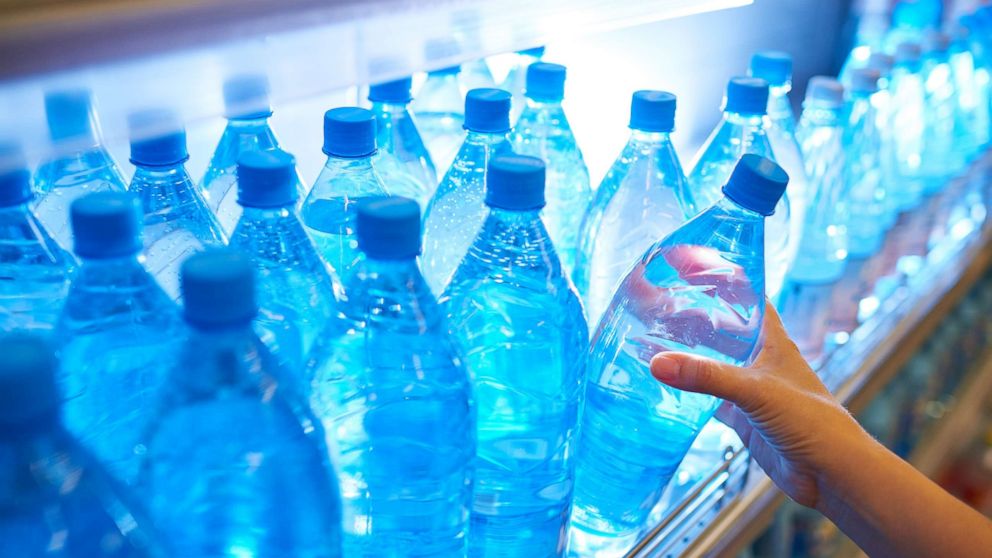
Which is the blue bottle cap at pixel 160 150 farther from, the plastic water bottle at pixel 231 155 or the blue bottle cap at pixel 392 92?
the blue bottle cap at pixel 392 92

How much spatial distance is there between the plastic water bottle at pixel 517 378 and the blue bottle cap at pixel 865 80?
3.33 feet

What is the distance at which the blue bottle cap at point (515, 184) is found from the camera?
27.5 inches

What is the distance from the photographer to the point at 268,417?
532 millimetres

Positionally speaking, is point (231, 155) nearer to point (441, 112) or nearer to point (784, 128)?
point (441, 112)

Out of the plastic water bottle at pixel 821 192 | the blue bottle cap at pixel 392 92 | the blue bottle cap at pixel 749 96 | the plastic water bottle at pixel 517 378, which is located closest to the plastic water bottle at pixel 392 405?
the plastic water bottle at pixel 517 378

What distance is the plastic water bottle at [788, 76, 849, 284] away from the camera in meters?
1.53

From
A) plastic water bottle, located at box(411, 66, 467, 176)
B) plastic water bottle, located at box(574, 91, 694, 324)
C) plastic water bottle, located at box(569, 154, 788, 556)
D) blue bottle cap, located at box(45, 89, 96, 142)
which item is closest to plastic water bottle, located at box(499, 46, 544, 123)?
plastic water bottle, located at box(411, 66, 467, 176)

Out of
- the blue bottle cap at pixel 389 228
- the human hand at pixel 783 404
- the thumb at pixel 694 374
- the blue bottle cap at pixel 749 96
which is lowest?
the human hand at pixel 783 404

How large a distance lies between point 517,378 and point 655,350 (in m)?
0.20

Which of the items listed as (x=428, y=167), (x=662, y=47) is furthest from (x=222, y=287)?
(x=662, y=47)

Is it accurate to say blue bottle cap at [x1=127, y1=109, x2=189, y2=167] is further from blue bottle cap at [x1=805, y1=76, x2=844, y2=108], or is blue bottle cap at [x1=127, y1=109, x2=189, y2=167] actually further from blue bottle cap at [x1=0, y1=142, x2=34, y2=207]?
blue bottle cap at [x1=805, y1=76, x2=844, y2=108]

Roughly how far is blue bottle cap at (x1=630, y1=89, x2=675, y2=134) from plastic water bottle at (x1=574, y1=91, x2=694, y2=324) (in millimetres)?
23

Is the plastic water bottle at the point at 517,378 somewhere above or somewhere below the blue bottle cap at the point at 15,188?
below

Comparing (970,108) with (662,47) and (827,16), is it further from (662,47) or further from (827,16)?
(662,47)
